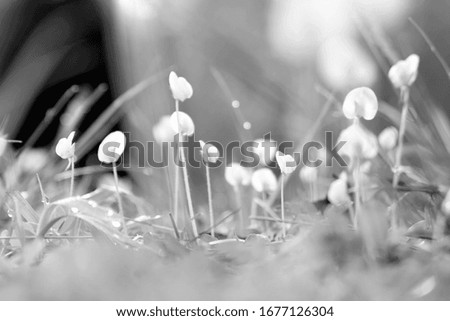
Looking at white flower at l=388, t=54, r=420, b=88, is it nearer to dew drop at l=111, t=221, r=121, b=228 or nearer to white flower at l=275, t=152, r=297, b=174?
white flower at l=275, t=152, r=297, b=174

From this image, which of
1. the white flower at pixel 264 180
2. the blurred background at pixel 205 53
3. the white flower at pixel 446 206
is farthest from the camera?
the blurred background at pixel 205 53

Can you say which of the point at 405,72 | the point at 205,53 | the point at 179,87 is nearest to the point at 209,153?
the point at 179,87

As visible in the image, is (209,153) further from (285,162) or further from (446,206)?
(446,206)

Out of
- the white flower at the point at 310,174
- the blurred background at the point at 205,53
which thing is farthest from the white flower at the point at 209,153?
the blurred background at the point at 205,53

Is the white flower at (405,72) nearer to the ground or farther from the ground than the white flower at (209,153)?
farther from the ground

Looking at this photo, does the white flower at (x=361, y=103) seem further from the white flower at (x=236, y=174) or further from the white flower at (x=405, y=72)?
the white flower at (x=236, y=174)

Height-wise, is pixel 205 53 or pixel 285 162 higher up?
pixel 205 53

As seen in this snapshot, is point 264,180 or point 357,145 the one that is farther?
point 264,180
